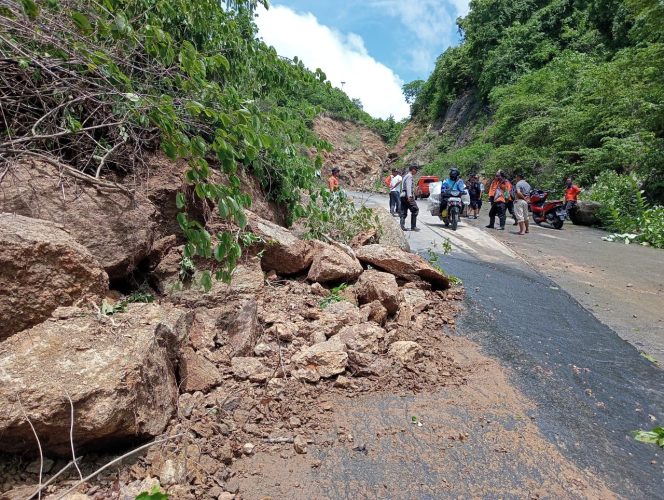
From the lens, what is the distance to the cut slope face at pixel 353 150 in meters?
41.2

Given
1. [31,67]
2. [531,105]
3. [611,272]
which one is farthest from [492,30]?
[31,67]

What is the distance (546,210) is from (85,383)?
13531 mm

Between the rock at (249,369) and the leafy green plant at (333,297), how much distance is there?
1206 millimetres

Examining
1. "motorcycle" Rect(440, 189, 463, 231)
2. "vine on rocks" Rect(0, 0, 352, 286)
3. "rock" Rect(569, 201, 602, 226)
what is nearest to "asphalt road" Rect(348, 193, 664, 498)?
"vine on rocks" Rect(0, 0, 352, 286)

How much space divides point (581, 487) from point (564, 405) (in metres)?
0.86

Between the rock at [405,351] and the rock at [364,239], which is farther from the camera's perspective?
the rock at [364,239]

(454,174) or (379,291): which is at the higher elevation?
(454,174)

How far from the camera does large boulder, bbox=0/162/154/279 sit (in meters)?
2.91

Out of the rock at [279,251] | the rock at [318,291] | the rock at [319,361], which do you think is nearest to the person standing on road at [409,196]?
the rock at [279,251]

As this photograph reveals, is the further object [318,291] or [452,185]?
[452,185]

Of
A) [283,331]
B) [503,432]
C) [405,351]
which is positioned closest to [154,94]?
[283,331]

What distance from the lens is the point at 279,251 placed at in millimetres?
4551

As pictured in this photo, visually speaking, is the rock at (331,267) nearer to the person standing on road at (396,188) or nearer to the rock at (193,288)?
the rock at (193,288)

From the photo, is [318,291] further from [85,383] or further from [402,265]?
[85,383]
